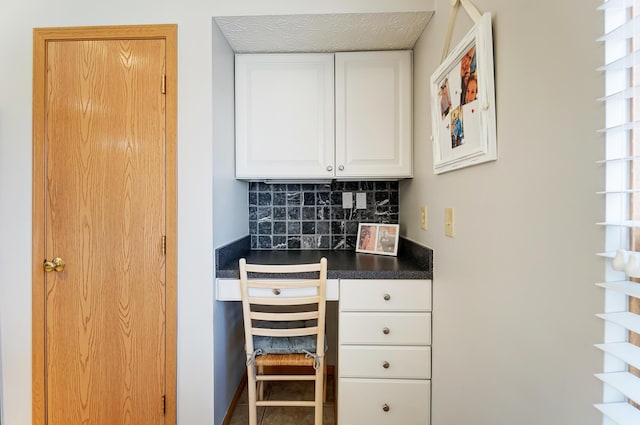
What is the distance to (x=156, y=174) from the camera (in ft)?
4.63

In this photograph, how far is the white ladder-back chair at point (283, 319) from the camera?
1.36 meters

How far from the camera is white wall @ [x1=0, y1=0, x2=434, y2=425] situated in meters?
1.42

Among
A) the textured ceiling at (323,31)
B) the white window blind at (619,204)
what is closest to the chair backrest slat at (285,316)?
the white window blind at (619,204)

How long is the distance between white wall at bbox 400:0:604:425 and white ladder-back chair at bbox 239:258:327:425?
1.99ft

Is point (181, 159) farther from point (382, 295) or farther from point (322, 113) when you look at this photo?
point (382, 295)

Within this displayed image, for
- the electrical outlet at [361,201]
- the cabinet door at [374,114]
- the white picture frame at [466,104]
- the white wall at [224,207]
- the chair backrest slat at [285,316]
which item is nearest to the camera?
the white picture frame at [466,104]

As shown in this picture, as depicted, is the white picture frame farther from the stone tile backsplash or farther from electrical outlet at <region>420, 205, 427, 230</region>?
the stone tile backsplash

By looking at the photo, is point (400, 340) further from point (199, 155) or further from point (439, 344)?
point (199, 155)

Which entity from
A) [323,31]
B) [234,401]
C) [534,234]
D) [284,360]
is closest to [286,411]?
[234,401]

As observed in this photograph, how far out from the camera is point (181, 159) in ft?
4.65

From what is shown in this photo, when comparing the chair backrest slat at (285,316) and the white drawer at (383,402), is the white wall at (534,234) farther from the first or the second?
the chair backrest slat at (285,316)

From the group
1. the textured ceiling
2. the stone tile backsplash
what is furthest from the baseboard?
the textured ceiling

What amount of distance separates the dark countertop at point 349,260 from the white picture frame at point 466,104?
0.52 meters

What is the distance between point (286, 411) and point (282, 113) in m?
1.80
